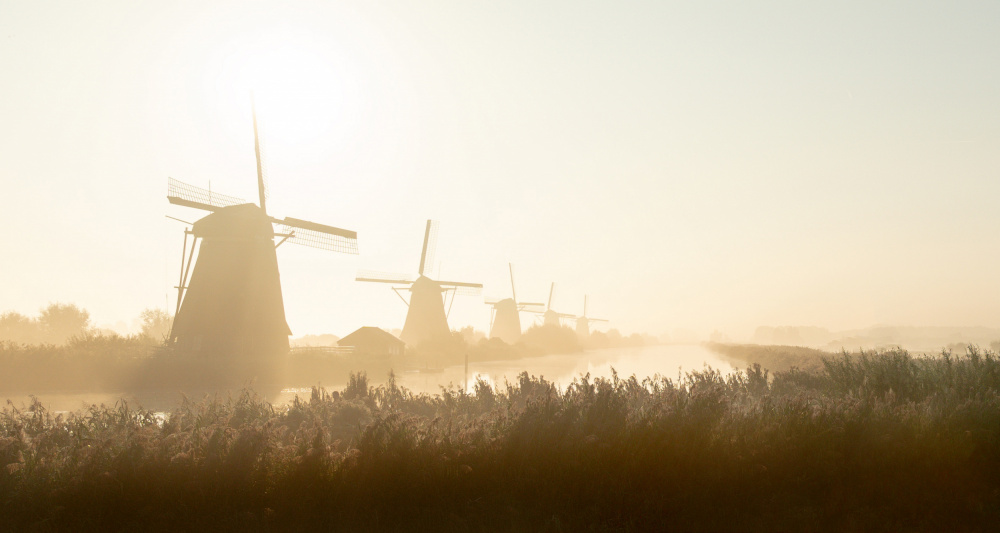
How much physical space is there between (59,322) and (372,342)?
43.4 metres

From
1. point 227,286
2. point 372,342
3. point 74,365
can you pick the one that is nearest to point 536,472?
point 227,286

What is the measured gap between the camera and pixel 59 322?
6244 centimetres

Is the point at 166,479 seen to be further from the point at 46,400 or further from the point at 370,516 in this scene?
the point at 46,400

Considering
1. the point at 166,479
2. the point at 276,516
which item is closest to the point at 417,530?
the point at 276,516

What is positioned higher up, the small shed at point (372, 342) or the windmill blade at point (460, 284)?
the windmill blade at point (460, 284)

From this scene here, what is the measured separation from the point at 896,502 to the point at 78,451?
9915 millimetres

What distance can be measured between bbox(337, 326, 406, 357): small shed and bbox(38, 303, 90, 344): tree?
39.4 m

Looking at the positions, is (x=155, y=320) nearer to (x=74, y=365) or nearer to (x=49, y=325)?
(x=49, y=325)

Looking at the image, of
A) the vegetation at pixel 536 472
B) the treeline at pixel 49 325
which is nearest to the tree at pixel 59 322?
the treeline at pixel 49 325

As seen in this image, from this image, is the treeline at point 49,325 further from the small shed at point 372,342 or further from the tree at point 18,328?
the small shed at point 372,342

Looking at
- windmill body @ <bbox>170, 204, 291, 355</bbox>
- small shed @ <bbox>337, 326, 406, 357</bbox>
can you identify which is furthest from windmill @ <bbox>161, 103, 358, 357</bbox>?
small shed @ <bbox>337, 326, 406, 357</bbox>

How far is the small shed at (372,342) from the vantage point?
39906 mm

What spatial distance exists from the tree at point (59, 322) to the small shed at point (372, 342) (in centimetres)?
3939

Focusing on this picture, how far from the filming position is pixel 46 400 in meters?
23.6
